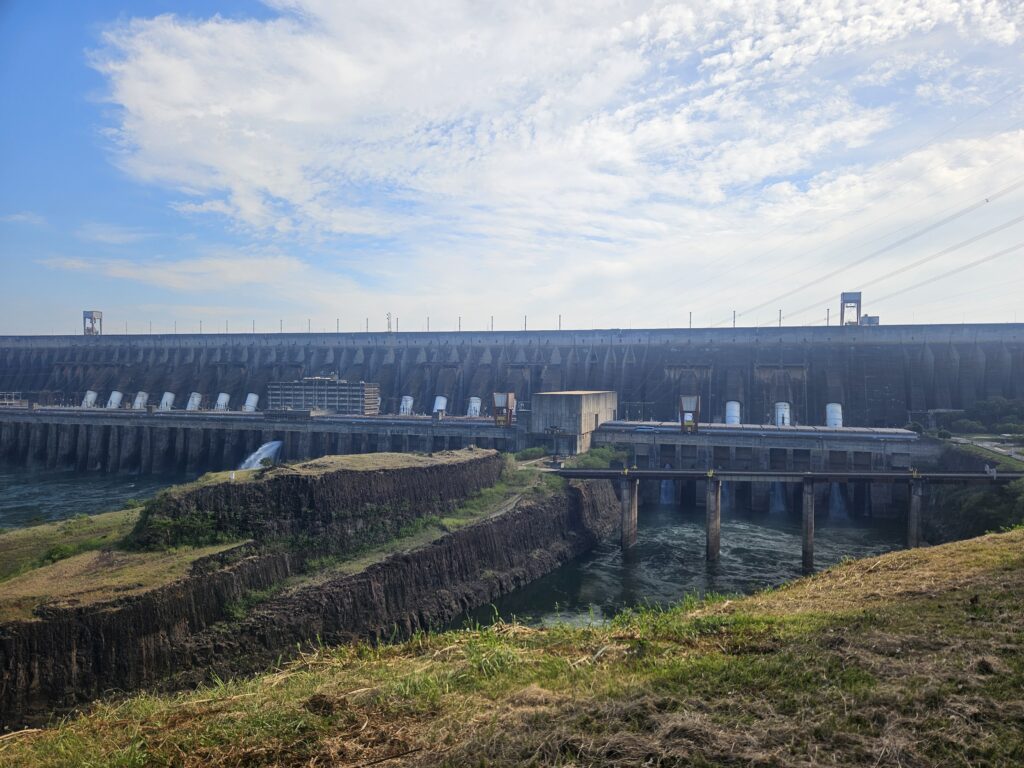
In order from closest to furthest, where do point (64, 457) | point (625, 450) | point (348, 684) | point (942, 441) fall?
point (348, 684), point (942, 441), point (625, 450), point (64, 457)

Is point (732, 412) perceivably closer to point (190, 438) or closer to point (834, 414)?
point (834, 414)

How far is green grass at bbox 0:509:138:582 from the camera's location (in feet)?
Answer: 68.2

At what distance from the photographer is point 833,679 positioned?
768 centimetres

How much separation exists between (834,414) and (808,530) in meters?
24.2

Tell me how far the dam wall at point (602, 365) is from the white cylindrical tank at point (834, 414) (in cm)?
103

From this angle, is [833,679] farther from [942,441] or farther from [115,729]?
[942,441]

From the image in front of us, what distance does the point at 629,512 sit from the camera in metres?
31.0

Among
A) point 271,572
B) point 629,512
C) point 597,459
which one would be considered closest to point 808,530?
point 629,512

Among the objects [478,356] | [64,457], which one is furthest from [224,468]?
[478,356]

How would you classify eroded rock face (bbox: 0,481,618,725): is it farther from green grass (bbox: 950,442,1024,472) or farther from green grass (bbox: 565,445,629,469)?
green grass (bbox: 950,442,1024,472)

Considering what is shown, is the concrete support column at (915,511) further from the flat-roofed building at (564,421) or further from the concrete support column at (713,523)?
the flat-roofed building at (564,421)

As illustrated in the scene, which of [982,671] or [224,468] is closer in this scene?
[982,671]

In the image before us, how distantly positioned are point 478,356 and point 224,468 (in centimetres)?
2712

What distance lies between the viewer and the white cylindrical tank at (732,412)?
169 feet
